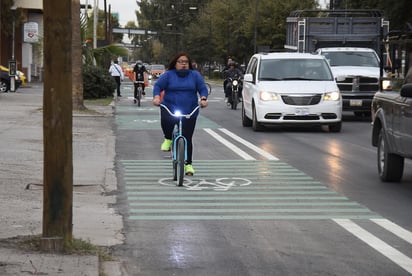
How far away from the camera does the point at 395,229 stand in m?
8.78

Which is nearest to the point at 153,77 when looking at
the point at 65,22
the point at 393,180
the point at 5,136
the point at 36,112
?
the point at 36,112

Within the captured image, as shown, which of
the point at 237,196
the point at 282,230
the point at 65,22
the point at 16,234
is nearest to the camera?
the point at 65,22

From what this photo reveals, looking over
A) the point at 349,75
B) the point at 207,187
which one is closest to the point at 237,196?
the point at 207,187

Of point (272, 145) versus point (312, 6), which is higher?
point (312, 6)

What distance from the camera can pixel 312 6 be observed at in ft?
229

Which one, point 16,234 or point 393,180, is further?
point 393,180

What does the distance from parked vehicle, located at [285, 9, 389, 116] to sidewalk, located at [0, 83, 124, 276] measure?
820 cm

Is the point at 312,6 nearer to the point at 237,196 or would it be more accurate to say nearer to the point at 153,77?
the point at 153,77

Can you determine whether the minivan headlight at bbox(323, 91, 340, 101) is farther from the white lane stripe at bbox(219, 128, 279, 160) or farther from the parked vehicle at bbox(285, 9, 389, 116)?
the parked vehicle at bbox(285, 9, 389, 116)

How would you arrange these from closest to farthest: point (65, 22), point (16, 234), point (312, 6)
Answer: point (65, 22)
point (16, 234)
point (312, 6)

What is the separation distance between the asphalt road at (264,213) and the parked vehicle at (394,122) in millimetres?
301

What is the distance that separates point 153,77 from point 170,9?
48.5 meters

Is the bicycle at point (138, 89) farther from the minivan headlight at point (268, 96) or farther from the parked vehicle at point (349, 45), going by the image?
the minivan headlight at point (268, 96)

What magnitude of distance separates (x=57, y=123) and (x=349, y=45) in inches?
952
